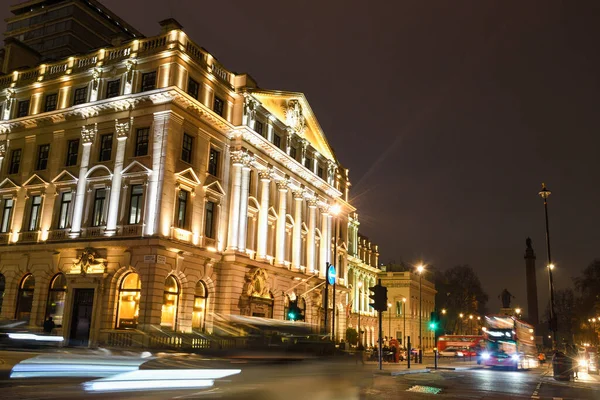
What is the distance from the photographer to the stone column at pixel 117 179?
109ft

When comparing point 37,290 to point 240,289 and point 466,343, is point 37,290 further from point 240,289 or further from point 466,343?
point 466,343

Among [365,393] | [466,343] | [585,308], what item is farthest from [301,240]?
[585,308]

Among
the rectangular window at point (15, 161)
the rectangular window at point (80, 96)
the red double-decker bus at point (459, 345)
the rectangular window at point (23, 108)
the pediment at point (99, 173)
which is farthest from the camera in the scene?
the red double-decker bus at point (459, 345)

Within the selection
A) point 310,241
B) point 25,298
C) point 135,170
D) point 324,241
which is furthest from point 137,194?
point 324,241

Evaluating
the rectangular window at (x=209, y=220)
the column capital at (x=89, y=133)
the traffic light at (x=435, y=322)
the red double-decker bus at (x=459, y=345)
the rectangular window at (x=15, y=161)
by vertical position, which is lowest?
the red double-decker bus at (x=459, y=345)

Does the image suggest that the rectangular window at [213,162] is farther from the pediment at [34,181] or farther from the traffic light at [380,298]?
the traffic light at [380,298]

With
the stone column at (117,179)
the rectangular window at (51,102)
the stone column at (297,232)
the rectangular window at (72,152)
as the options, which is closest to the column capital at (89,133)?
the rectangular window at (72,152)

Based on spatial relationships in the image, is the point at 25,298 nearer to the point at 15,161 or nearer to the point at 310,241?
the point at 15,161

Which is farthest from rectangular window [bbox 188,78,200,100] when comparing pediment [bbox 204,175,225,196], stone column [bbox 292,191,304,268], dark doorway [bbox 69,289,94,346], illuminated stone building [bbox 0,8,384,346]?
stone column [bbox 292,191,304,268]

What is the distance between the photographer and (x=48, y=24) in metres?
51.8

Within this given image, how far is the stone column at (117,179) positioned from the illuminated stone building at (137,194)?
0.07 metres

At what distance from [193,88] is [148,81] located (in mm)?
2938

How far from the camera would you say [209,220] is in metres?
37.3

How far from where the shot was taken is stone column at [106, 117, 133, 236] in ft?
109
